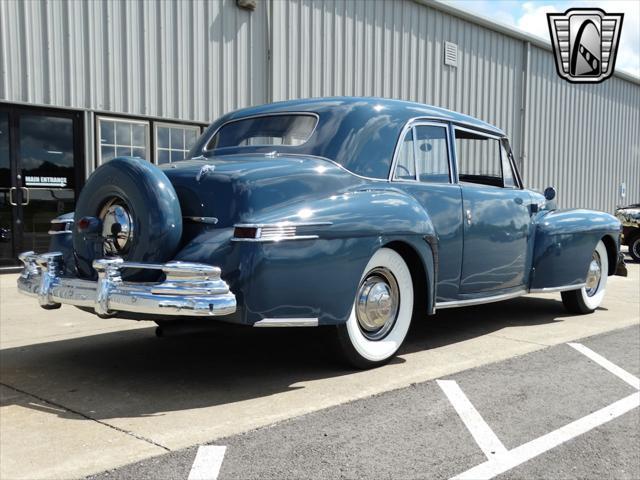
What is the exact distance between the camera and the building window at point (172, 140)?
33.8ft

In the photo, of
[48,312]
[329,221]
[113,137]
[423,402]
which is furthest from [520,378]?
[113,137]

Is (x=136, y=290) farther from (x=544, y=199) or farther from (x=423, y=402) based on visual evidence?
(x=544, y=199)

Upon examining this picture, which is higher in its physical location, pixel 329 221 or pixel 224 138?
pixel 224 138

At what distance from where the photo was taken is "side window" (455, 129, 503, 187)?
5.27 meters

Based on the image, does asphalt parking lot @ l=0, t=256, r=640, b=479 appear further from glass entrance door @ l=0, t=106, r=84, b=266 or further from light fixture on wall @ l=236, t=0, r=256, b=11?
light fixture on wall @ l=236, t=0, r=256, b=11

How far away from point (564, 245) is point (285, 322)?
131 inches

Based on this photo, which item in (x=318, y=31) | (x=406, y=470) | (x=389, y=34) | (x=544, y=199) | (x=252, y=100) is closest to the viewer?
(x=406, y=470)

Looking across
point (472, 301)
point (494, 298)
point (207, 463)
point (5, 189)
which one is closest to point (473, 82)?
point (5, 189)

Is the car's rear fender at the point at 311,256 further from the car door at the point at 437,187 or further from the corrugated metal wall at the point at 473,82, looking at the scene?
the corrugated metal wall at the point at 473,82

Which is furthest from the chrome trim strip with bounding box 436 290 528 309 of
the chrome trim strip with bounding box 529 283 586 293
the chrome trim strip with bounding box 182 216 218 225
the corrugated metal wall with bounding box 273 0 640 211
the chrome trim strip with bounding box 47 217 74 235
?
the corrugated metal wall with bounding box 273 0 640 211

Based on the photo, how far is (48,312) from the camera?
6188 millimetres

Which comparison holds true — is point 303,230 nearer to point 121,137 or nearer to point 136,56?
point 121,137

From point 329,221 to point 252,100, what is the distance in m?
8.12

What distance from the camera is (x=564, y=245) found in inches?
227
